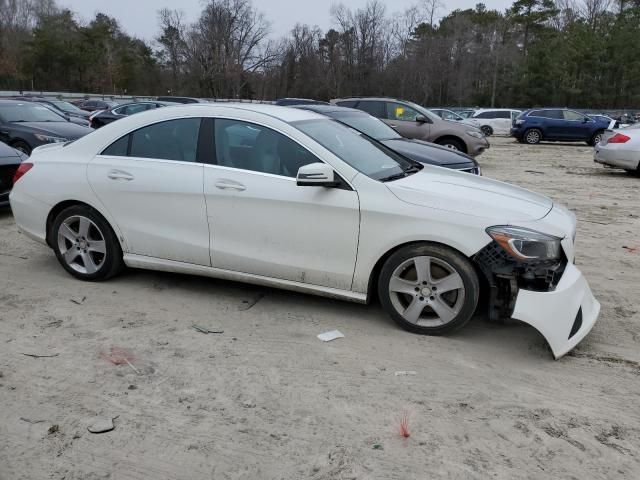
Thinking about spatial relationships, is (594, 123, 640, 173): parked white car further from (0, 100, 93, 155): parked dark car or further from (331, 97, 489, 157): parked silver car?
(0, 100, 93, 155): parked dark car

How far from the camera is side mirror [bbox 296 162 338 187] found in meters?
4.08

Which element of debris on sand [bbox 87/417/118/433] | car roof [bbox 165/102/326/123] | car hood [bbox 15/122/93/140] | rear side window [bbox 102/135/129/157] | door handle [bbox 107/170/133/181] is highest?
car roof [bbox 165/102/326/123]

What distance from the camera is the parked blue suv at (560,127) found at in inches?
979

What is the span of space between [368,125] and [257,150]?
5.62 metres

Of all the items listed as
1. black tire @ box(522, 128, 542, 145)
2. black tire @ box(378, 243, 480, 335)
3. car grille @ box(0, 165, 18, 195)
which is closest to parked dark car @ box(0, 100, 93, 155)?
car grille @ box(0, 165, 18, 195)

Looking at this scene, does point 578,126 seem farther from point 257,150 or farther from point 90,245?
point 90,245

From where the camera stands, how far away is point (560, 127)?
25016 millimetres

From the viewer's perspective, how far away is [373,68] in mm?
73312

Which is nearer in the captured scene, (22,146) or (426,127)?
(22,146)

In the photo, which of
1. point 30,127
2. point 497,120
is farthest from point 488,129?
point 30,127

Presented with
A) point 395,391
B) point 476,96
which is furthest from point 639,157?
point 476,96

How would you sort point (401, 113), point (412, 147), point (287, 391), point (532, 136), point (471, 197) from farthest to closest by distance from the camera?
point (532, 136), point (401, 113), point (412, 147), point (471, 197), point (287, 391)

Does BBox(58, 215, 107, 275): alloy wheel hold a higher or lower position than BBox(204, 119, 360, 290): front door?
lower

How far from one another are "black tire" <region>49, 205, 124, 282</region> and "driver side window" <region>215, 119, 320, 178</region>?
4.20 feet
